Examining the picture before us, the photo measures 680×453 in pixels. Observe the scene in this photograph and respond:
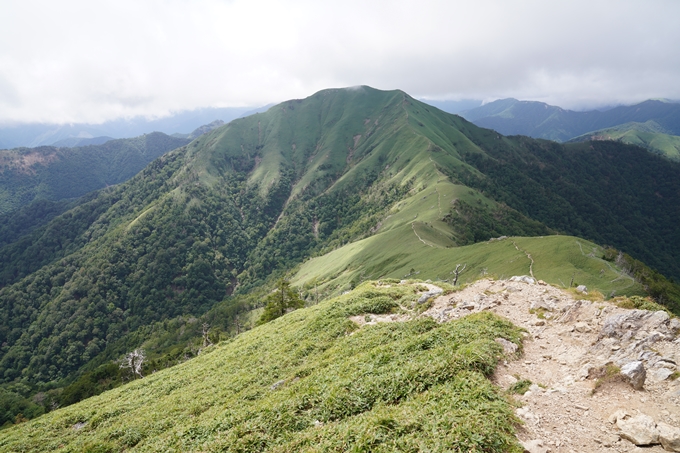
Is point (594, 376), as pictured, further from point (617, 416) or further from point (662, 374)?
point (617, 416)

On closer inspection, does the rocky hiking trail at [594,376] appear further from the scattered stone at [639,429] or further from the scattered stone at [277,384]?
the scattered stone at [277,384]

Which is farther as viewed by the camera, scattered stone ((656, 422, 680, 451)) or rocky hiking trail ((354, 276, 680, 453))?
rocky hiking trail ((354, 276, 680, 453))

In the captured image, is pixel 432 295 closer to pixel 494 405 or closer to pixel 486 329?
pixel 486 329

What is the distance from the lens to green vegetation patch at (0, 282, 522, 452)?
45.9ft

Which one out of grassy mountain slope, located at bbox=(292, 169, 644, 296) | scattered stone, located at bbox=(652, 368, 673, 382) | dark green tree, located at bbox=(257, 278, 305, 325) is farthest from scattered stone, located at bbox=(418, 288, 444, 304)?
grassy mountain slope, located at bbox=(292, 169, 644, 296)

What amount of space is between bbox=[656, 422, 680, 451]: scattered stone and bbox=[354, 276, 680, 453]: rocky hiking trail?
30 millimetres

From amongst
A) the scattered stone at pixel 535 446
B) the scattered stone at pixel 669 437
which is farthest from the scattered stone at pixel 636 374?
the scattered stone at pixel 535 446

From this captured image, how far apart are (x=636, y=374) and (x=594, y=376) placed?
1768mm

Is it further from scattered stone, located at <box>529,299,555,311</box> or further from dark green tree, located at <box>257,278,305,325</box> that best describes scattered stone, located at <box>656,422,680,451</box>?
dark green tree, located at <box>257,278,305,325</box>

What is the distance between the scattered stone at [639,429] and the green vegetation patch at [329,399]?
3882mm

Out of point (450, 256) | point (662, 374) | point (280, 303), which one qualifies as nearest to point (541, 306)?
point (662, 374)

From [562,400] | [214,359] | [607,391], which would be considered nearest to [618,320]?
[607,391]

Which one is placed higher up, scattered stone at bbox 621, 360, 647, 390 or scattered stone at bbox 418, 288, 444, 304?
scattered stone at bbox 621, 360, 647, 390

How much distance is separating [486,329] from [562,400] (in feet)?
22.4
